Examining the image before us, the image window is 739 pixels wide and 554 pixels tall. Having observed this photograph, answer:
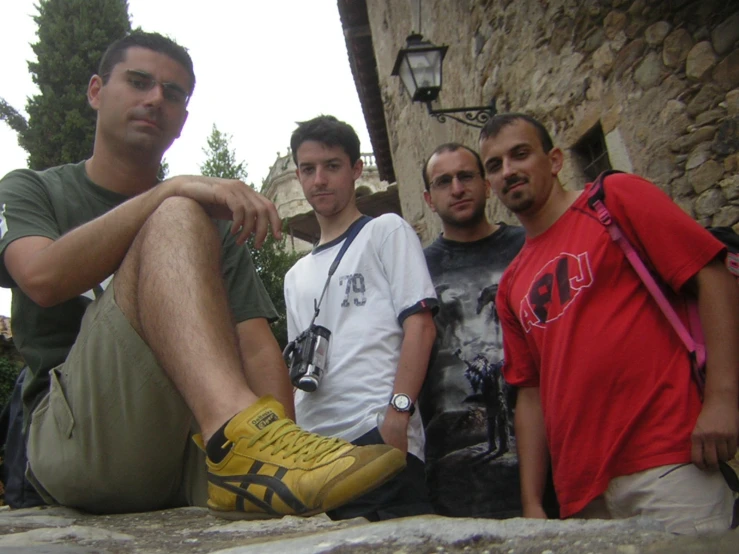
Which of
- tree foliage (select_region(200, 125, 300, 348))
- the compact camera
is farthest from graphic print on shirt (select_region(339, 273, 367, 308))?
tree foliage (select_region(200, 125, 300, 348))

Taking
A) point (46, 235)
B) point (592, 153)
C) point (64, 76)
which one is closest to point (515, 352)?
point (46, 235)

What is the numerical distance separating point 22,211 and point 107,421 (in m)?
0.63

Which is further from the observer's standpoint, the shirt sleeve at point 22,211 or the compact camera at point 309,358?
the compact camera at point 309,358

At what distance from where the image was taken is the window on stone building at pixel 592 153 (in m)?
3.82

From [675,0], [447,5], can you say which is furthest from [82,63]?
[675,0]

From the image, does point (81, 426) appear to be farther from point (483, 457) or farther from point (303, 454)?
point (483, 457)

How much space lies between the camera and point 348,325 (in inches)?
83.3

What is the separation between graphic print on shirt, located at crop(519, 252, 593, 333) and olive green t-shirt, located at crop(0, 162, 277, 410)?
A: 0.77 meters

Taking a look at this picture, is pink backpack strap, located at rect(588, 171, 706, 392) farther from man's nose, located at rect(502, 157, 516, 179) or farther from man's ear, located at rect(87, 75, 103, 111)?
man's ear, located at rect(87, 75, 103, 111)

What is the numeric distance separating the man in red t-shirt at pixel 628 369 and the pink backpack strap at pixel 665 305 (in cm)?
2

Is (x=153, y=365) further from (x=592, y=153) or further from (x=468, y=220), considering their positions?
(x=592, y=153)

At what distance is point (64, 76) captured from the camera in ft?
40.5

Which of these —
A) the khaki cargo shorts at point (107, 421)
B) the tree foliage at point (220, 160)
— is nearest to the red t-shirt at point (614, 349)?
the khaki cargo shorts at point (107, 421)

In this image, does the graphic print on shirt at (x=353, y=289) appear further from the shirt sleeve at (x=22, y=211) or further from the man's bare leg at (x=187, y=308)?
the shirt sleeve at (x=22, y=211)
